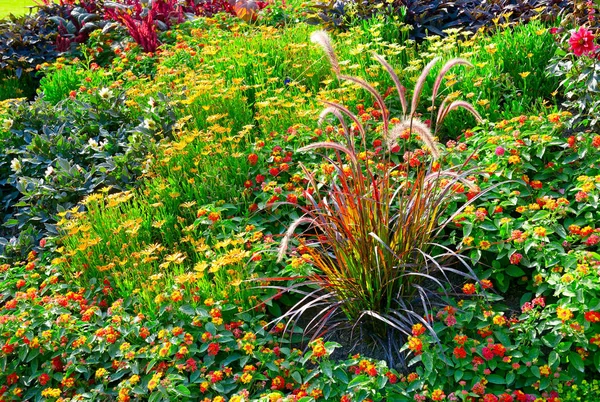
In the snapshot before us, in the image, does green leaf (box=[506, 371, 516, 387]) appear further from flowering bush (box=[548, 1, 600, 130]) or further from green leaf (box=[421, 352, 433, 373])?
flowering bush (box=[548, 1, 600, 130])

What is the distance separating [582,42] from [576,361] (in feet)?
6.57

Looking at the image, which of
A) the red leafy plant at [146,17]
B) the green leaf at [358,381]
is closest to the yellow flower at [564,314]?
the green leaf at [358,381]

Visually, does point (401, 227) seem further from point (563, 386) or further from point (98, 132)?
point (98, 132)

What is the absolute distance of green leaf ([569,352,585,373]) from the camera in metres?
2.70

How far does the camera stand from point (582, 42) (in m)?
3.84

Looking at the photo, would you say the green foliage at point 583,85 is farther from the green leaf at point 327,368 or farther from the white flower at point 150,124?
the white flower at point 150,124

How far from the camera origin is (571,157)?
3.57m

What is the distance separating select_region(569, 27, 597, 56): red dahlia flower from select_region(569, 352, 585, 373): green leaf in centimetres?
193

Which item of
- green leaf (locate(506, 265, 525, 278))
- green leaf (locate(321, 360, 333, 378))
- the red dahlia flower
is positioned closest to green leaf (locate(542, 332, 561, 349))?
green leaf (locate(506, 265, 525, 278))

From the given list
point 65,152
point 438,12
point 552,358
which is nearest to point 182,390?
point 552,358

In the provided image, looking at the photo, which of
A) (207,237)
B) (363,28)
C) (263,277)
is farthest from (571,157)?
(363,28)

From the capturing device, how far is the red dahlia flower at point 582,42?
3.80 m

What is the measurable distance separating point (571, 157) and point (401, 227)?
3.84 feet

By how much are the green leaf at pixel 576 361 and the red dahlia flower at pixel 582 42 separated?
1931mm
